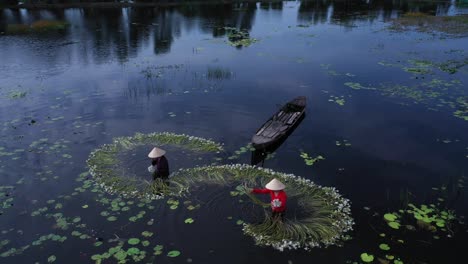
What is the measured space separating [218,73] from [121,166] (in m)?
17.4

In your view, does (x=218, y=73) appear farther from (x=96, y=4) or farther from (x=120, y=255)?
(x=96, y=4)

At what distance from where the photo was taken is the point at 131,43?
44438 mm

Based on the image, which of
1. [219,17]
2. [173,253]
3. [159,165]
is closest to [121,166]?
[159,165]

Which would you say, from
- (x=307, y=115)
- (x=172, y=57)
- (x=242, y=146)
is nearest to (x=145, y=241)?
(x=242, y=146)

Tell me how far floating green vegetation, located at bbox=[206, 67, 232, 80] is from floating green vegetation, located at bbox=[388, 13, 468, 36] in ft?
117

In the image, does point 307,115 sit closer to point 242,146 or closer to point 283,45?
point 242,146

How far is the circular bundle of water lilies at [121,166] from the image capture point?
1397 cm

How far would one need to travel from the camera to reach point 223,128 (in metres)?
20.0

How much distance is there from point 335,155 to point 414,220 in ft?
17.3

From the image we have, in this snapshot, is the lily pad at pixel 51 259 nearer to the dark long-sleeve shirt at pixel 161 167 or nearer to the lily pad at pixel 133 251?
the lily pad at pixel 133 251

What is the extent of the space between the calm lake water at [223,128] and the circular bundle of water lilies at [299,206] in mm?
395

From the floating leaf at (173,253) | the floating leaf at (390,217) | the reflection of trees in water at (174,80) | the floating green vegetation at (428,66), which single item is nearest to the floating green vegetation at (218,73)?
the reflection of trees in water at (174,80)

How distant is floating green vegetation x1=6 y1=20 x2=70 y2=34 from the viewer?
5161cm

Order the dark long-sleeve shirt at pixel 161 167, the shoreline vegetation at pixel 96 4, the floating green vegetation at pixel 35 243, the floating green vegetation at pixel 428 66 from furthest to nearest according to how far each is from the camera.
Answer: the shoreline vegetation at pixel 96 4 < the floating green vegetation at pixel 428 66 < the dark long-sleeve shirt at pixel 161 167 < the floating green vegetation at pixel 35 243
